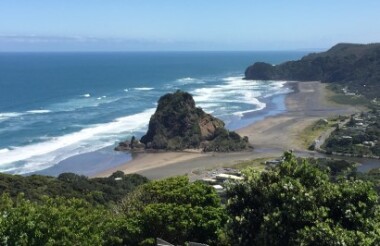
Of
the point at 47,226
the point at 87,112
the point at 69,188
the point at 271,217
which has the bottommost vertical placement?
the point at 87,112

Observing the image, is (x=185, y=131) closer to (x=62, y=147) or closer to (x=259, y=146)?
(x=259, y=146)

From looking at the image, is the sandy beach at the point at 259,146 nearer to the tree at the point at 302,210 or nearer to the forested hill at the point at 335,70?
the forested hill at the point at 335,70

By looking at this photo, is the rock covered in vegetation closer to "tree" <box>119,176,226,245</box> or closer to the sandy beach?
the sandy beach

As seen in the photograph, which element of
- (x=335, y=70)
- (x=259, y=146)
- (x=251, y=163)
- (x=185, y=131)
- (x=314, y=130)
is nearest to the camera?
(x=251, y=163)

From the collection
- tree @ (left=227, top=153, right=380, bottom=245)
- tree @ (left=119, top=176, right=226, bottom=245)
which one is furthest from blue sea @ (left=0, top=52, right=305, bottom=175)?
tree @ (left=227, top=153, right=380, bottom=245)

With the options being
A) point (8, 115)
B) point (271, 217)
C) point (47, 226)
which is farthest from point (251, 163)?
point (8, 115)

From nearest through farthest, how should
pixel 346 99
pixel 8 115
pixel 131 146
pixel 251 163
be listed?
pixel 251 163
pixel 131 146
pixel 8 115
pixel 346 99

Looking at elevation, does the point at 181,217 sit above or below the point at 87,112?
above
